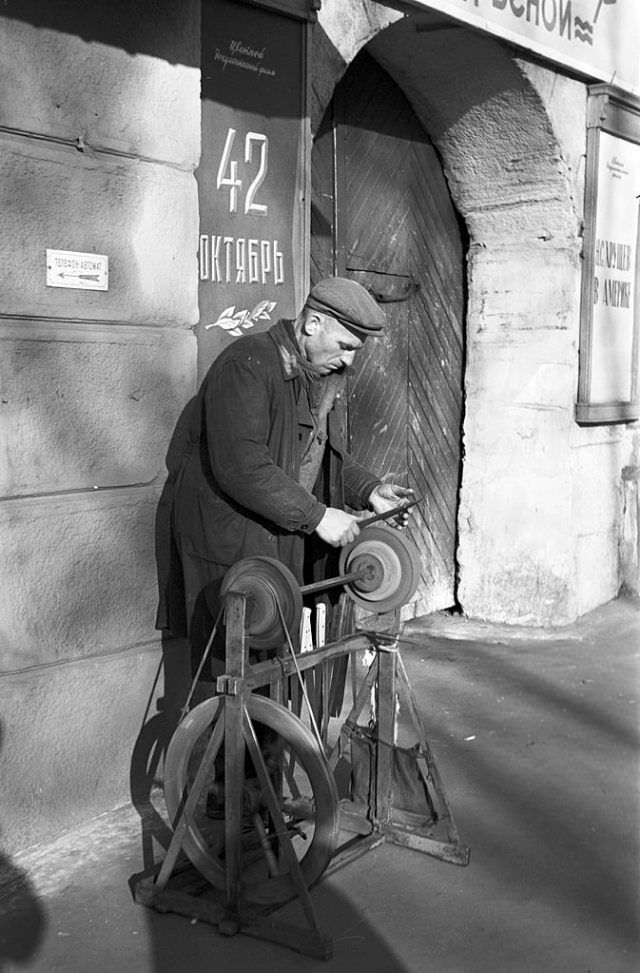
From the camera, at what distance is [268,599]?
10.7 feet

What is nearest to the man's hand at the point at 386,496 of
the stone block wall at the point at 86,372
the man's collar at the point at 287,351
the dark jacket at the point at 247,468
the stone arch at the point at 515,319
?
the dark jacket at the point at 247,468

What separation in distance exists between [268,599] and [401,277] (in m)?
3.75

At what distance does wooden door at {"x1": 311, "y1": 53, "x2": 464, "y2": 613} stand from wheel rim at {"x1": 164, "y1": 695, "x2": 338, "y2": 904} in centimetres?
301

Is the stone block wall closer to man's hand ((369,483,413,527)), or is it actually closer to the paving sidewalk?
the paving sidewalk

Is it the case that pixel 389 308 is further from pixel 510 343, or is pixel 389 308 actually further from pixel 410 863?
pixel 410 863

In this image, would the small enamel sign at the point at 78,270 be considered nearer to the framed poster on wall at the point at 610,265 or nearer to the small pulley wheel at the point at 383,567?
the small pulley wheel at the point at 383,567

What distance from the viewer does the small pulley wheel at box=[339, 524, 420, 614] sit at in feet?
12.4

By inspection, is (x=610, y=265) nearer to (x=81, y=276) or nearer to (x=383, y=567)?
(x=383, y=567)

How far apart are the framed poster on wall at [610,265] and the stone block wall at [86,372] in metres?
3.28

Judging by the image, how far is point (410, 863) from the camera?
3736 mm

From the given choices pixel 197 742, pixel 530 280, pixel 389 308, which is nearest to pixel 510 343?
pixel 530 280

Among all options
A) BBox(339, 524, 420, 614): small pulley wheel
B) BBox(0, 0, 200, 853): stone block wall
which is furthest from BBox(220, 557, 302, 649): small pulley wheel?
BBox(0, 0, 200, 853): stone block wall

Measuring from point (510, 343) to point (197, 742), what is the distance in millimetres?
4150

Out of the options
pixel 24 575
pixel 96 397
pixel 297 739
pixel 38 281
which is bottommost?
pixel 297 739
